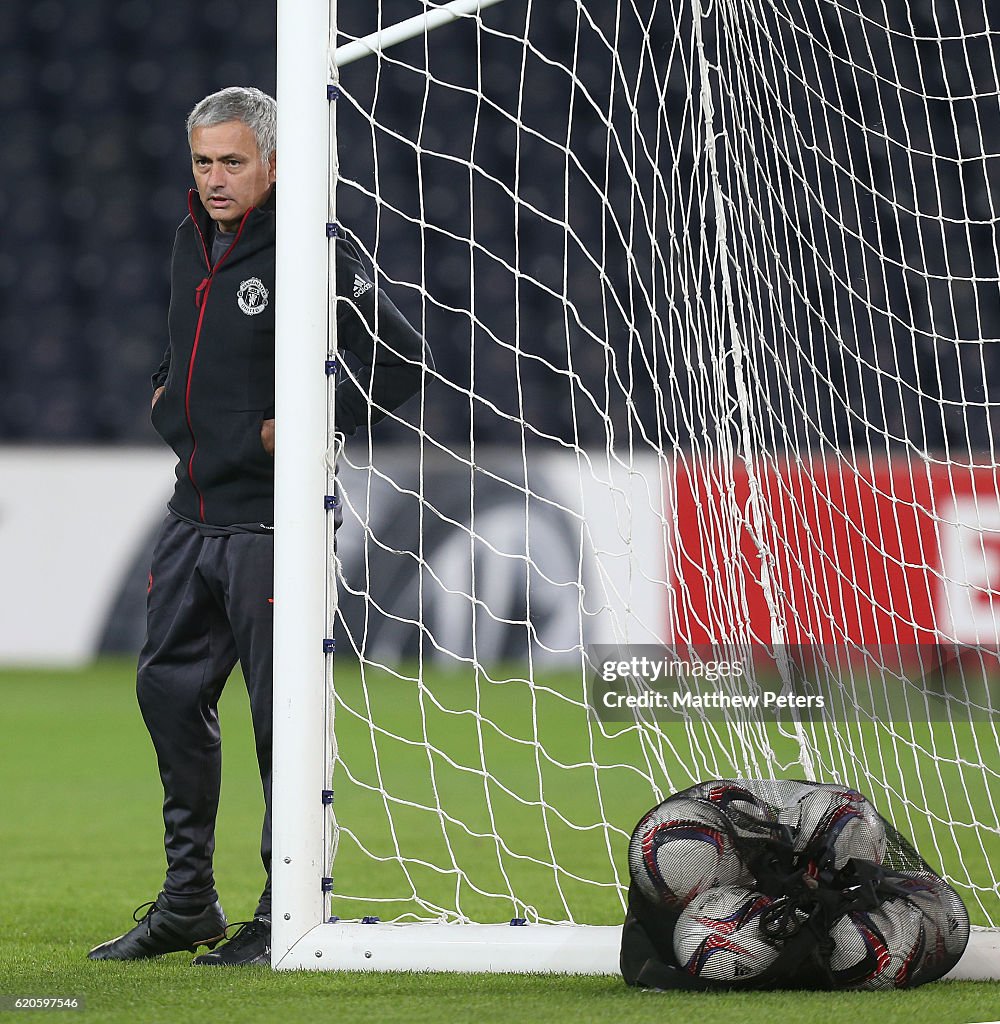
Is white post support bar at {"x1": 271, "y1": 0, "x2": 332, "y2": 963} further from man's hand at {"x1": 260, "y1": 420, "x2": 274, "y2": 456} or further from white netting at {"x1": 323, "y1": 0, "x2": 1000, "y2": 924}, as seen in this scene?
white netting at {"x1": 323, "y1": 0, "x2": 1000, "y2": 924}

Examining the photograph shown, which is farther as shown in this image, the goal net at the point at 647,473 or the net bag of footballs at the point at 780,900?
the goal net at the point at 647,473

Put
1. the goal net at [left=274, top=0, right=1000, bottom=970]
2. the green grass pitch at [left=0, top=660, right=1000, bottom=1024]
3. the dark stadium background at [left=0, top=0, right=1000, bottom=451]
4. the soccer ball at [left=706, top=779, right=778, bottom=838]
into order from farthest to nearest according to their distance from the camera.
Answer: the dark stadium background at [left=0, top=0, right=1000, bottom=451]
the goal net at [left=274, top=0, right=1000, bottom=970]
the soccer ball at [left=706, top=779, right=778, bottom=838]
the green grass pitch at [left=0, top=660, right=1000, bottom=1024]

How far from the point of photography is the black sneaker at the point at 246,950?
226 centimetres

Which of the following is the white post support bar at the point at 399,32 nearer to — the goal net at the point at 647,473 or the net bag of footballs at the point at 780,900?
the goal net at the point at 647,473

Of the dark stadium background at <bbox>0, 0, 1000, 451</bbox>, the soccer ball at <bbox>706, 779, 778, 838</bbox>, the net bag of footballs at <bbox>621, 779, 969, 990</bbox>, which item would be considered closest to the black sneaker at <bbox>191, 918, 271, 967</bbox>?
the net bag of footballs at <bbox>621, 779, 969, 990</bbox>

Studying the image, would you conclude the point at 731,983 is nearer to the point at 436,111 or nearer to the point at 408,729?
the point at 408,729

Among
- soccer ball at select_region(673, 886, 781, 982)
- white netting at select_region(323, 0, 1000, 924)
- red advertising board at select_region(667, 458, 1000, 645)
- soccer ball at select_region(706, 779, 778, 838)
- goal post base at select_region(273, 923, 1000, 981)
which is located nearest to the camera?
soccer ball at select_region(673, 886, 781, 982)

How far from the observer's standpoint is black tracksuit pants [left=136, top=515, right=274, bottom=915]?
92.4 inches

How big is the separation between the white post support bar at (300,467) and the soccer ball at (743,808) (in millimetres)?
611

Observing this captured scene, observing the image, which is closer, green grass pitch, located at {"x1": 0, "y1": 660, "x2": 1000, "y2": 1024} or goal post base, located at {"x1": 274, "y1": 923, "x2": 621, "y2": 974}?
green grass pitch, located at {"x1": 0, "y1": 660, "x2": 1000, "y2": 1024}

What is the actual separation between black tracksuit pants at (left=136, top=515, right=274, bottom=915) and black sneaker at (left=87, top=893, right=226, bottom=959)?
0.03 metres

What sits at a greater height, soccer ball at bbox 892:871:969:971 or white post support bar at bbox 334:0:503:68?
white post support bar at bbox 334:0:503:68

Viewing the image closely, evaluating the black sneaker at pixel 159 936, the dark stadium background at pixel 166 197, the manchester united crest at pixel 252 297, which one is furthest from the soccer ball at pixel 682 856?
the dark stadium background at pixel 166 197

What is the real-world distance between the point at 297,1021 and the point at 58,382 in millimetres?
8501
